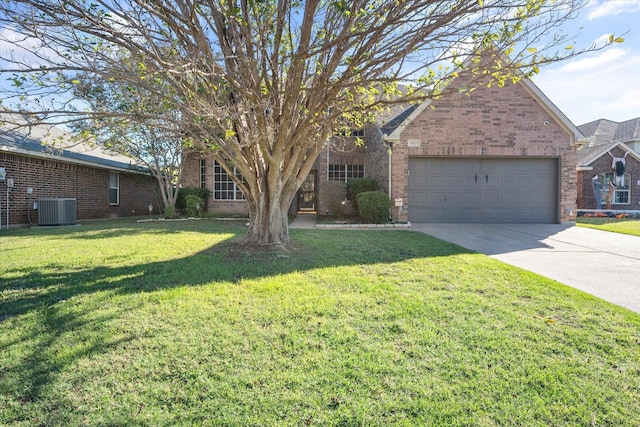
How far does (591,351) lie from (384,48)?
4719 mm

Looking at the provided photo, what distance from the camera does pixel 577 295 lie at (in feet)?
13.1

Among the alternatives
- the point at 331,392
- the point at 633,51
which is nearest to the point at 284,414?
the point at 331,392

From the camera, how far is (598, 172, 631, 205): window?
19.1 metres

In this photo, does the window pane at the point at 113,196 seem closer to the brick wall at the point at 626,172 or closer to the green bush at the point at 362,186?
the green bush at the point at 362,186

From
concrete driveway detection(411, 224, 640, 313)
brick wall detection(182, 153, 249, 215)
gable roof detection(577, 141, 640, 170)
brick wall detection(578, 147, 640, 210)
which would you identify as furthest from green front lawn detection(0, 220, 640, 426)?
gable roof detection(577, 141, 640, 170)

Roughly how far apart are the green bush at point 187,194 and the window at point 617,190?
22.1m

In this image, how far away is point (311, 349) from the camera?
9.08 feet

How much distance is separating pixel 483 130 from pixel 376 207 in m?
4.85

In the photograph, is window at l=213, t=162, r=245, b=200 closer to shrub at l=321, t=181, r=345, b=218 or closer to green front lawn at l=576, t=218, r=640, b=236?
shrub at l=321, t=181, r=345, b=218

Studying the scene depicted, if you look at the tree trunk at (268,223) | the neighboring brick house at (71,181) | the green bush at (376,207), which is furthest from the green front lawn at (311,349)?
the neighboring brick house at (71,181)

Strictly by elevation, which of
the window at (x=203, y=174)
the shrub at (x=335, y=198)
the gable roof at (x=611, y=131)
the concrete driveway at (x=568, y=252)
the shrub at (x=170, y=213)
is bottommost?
the concrete driveway at (x=568, y=252)

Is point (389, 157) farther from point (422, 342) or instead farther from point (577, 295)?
point (422, 342)

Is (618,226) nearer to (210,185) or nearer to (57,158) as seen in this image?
(210,185)

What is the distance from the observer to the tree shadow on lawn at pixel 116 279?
2.63 m
